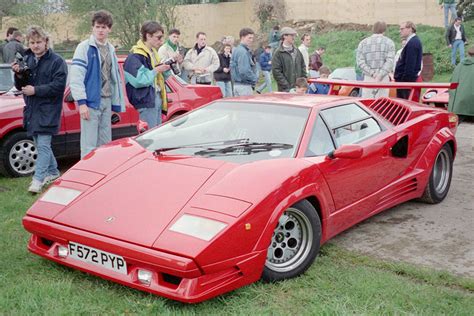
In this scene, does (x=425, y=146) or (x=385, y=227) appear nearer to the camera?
(x=385, y=227)

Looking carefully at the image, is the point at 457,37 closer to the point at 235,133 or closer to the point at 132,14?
the point at 132,14

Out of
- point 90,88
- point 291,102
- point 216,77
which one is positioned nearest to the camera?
point 291,102

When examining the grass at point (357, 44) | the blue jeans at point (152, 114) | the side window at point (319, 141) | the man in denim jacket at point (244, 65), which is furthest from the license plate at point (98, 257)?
the grass at point (357, 44)

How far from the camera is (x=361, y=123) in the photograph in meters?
4.51

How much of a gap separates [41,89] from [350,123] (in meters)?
3.02

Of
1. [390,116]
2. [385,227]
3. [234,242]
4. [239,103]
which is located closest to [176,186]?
[234,242]

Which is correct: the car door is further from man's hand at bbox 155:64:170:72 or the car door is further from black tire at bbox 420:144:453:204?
man's hand at bbox 155:64:170:72

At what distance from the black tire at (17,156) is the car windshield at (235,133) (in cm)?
254

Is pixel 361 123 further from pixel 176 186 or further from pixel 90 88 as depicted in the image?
pixel 90 88

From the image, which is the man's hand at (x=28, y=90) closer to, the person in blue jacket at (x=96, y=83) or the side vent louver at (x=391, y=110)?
the person in blue jacket at (x=96, y=83)

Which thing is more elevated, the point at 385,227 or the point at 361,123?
the point at 361,123

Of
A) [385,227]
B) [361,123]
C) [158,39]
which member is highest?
[158,39]

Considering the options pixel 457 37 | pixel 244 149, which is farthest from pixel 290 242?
pixel 457 37

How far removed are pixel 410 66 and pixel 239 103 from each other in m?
4.53
